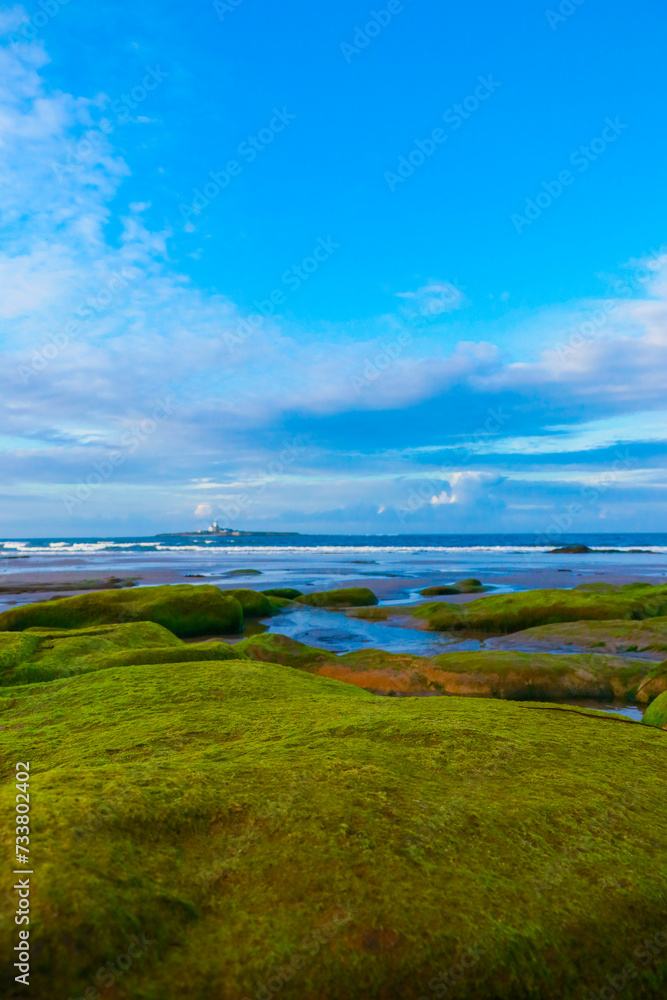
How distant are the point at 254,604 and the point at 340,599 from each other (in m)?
4.09

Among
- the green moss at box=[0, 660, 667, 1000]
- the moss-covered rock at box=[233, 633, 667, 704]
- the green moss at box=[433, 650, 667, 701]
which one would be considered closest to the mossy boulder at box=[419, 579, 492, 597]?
the moss-covered rock at box=[233, 633, 667, 704]

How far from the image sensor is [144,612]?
18.6 m

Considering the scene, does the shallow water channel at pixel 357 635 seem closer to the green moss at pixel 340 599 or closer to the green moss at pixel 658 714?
the green moss at pixel 340 599

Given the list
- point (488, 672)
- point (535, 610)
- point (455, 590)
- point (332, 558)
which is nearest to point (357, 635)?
point (535, 610)

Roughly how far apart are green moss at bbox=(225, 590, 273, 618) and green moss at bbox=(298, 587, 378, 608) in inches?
99.3

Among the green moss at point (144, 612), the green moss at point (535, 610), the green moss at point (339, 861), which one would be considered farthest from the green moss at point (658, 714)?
the green moss at point (144, 612)

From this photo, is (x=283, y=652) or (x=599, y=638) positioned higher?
(x=283, y=652)

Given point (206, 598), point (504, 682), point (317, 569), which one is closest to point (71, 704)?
point (504, 682)

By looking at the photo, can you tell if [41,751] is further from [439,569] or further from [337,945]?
[439,569]

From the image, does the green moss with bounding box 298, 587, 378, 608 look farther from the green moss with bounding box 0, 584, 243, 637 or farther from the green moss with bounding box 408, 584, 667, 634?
the green moss with bounding box 0, 584, 243, 637

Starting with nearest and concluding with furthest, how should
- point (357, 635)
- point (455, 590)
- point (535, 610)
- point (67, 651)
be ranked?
point (67, 651), point (357, 635), point (535, 610), point (455, 590)

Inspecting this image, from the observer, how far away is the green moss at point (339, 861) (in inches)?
90.2

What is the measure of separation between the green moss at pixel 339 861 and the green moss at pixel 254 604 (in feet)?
58.7

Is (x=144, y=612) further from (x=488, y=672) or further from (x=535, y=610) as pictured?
(x=535, y=610)
